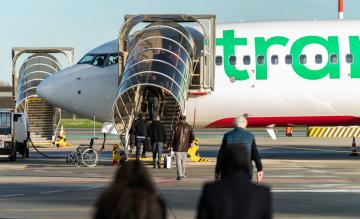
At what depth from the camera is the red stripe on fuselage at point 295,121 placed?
33844mm

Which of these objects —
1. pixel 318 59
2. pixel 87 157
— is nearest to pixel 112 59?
pixel 87 157

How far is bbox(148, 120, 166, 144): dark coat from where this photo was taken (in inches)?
1167

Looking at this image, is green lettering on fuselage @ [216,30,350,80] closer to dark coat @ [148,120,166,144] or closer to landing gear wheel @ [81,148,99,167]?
dark coat @ [148,120,166,144]

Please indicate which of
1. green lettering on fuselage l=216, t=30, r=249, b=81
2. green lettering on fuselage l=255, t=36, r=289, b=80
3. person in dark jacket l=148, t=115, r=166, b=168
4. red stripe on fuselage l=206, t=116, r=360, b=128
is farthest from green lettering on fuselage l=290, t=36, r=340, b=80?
person in dark jacket l=148, t=115, r=166, b=168

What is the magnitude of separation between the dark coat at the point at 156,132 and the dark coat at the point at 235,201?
857 inches

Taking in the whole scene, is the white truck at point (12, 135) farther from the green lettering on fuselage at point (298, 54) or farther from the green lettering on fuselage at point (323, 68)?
the green lettering on fuselage at point (323, 68)

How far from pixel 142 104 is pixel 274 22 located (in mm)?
5193

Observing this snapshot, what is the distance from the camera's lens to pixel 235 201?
→ 25.4 ft

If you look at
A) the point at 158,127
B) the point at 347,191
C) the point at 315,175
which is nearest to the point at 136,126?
the point at 158,127

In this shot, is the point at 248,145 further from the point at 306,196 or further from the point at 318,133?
the point at 318,133

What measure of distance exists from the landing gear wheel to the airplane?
1.33m

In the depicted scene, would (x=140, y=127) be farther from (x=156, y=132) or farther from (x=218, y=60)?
(x=218, y=60)

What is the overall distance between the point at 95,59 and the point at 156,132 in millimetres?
5850

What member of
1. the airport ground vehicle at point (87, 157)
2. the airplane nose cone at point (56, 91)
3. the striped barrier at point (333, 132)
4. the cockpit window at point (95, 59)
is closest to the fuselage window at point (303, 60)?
the cockpit window at point (95, 59)
